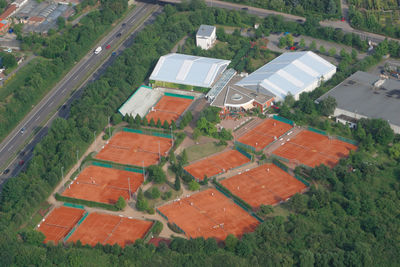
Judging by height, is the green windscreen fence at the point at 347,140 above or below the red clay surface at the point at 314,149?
above

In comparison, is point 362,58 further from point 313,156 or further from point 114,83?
point 114,83

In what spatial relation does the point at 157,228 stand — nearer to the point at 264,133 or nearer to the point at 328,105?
the point at 264,133

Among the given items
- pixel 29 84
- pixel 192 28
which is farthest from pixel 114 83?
pixel 192 28

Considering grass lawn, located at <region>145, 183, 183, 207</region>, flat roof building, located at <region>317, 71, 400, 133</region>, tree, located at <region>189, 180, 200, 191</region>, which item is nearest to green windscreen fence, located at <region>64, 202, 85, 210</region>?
grass lawn, located at <region>145, 183, 183, 207</region>

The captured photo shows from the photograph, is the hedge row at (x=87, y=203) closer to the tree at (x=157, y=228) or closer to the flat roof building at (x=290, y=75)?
the tree at (x=157, y=228)

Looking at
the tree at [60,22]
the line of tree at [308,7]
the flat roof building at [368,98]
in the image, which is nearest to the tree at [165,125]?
the flat roof building at [368,98]

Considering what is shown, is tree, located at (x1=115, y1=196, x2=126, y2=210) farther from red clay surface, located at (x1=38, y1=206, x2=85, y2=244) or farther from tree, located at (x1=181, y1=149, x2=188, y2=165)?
tree, located at (x1=181, y1=149, x2=188, y2=165)
